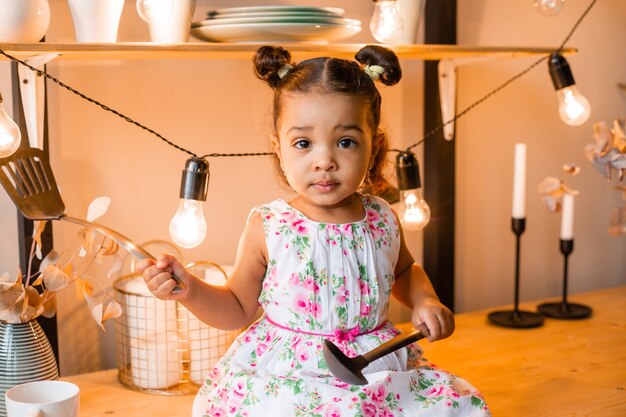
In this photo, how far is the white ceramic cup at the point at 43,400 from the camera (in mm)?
1108

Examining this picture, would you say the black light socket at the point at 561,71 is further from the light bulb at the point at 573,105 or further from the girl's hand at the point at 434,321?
the girl's hand at the point at 434,321

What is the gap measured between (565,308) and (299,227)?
2.71ft

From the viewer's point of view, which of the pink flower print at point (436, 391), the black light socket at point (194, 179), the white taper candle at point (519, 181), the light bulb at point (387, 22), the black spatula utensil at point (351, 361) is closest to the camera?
the black spatula utensil at point (351, 361)

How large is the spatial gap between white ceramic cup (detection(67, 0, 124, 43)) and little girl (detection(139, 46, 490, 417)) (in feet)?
0.74

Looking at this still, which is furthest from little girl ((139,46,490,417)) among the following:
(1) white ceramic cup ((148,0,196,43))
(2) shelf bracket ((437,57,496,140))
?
(2) shelf bracket ((437,57,496,140))

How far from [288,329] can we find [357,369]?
0.19 m

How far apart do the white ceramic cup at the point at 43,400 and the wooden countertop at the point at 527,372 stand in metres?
0.11

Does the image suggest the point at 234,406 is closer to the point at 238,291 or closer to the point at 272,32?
the point at 238,291

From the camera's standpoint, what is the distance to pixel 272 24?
1260 mm

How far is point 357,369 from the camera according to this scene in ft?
3.45

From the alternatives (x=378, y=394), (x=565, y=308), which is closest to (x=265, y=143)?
(x=378, y=394)

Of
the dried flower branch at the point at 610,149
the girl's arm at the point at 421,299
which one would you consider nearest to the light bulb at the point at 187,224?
the girl's arm at the point at 421,299

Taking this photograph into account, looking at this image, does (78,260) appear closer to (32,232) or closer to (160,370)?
(32,232)

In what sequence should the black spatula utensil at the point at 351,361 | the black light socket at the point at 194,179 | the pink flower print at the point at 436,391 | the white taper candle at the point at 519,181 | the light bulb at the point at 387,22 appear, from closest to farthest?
1. the black spatula utensil at the point at 351,361
2. the pink flower print at the point at 436,391
3. the black light socket at the point at 194,179
4. the light bulb at the point at 387,22
5. the white taper candle at the point at 519,181
